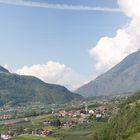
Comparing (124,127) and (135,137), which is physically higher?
(124,127)

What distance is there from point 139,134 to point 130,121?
32.7 m

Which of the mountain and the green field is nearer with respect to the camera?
the green field

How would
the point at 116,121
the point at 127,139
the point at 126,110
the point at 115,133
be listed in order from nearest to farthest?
the point at 127,139 < the point at 115,133 < the point at 116,121 < the point at 126,110

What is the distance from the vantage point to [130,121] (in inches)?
6560

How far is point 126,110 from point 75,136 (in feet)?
90.2

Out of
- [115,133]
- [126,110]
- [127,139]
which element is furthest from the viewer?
[126,110]

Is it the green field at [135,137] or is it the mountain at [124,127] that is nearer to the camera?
the green field at [135,137]

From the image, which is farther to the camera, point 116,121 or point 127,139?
point 116,121

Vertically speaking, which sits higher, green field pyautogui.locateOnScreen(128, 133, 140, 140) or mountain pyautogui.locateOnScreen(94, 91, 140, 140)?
mountain pyautogui.locateOnScreen(94, 91, 140, 140)

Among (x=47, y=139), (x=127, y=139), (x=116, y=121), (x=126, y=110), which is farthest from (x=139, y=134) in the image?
(x=47, y=139)

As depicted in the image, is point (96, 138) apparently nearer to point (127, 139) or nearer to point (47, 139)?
point (127, 139)

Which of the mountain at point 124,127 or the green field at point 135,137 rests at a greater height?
the mountain at point 124,127

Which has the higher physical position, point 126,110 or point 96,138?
point 126,110

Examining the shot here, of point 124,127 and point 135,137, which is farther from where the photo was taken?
point 124,127
